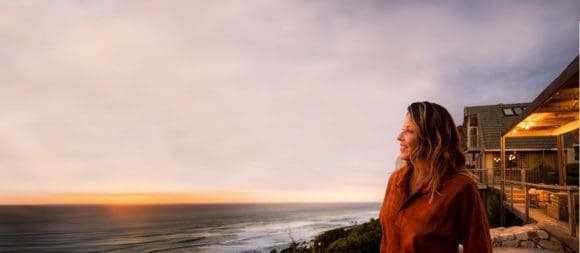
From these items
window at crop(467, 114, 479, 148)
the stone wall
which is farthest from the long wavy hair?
window at crop(467, 114, 479, 148)

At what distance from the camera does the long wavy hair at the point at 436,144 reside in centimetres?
140

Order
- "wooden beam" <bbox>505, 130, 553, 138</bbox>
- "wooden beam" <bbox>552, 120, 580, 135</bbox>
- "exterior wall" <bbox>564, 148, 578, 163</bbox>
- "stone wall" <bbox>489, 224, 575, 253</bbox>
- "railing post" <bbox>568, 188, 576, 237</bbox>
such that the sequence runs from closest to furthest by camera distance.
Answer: "railing post" <bbox>568, 188, 576, 237</bbox> < "stone wall" <bbox>489, 224, 575, 253</bbox> < "wooden beam" <bbox>552, 120, 580, 135</bbox> < "wooden beam" <bbox>505, 130, 553, 138</bbox> < "exterior wall" <bbox>564, 148, 578, 163</bbox>

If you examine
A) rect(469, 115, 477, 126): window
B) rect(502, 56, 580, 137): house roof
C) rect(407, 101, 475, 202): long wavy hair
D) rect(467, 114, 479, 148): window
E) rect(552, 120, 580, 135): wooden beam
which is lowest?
rect(407, 101, 475, 202): long wavy hair

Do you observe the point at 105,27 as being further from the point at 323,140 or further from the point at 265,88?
the point at 323,140

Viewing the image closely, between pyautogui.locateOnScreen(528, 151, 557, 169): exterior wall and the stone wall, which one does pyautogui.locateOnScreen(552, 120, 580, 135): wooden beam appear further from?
pyautogui.locateOnScreen(528, 151, 557, 169): exterior wall

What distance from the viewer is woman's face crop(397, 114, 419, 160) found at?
1479 mm

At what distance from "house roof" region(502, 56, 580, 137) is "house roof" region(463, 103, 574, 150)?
38.6 ft

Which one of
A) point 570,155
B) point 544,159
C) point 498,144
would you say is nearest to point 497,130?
point 498,144

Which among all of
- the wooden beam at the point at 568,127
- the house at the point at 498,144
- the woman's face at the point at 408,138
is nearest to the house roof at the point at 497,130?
the house at the point at 498,144

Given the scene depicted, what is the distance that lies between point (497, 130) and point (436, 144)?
27411 mm

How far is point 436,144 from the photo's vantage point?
1.42 meters

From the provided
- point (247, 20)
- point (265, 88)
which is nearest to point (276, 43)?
point (247, 20)

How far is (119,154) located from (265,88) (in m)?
33.9

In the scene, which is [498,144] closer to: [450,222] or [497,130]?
[497,130]
